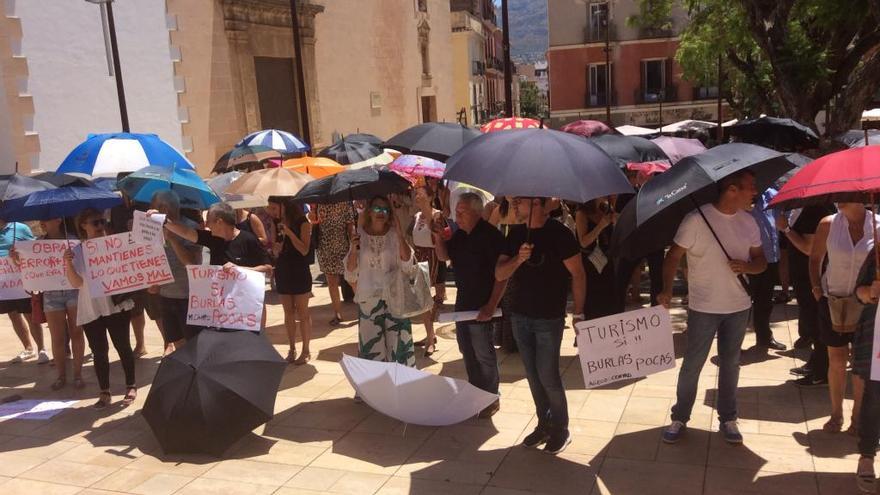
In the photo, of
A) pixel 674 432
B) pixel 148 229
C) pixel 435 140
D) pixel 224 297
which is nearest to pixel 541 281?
pixel 674 432

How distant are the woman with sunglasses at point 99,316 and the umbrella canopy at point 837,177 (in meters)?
4.80

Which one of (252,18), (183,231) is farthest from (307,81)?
(183,231)

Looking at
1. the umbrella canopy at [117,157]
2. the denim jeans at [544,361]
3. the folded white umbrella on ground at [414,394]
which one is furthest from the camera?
the umbrella canopy at [117,157]

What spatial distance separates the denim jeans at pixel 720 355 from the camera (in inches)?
179

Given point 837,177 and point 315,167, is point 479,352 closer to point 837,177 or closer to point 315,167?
point 837,177

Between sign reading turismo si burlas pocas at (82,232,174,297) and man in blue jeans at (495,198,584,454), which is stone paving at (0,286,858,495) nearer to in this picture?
man in blue jeans at (495,198,584,454)

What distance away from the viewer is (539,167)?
415 centimetres

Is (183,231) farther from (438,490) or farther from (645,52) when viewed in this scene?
(645,52)

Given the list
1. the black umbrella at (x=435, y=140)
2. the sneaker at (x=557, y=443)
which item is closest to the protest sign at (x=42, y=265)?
the black umbrella at (x=435, y=140)

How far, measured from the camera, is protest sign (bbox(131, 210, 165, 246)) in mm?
5910

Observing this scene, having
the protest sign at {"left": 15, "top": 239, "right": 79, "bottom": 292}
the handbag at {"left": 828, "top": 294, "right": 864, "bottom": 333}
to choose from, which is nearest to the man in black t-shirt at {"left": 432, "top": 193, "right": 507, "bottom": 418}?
the handbag at {"left": 828, "top": 294, "right": 864, "bottom": 333}

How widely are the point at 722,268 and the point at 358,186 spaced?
266cm

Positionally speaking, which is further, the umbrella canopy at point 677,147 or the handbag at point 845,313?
the umbrella canopy at point 677,147

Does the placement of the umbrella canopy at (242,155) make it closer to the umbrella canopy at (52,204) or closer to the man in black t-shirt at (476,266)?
the umbrella canopy at (52,204)
